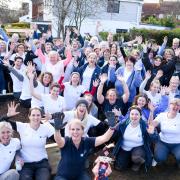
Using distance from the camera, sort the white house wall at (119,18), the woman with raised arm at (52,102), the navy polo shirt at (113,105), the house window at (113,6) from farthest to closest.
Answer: the house window at (113,6)
the white house wall at (119,18)
the navy polo shirt at (113,105)
the woman with raised arm at (52,102)

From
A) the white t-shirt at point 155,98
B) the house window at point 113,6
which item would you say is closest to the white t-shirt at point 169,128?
→ the white t-shirt at point 155,98

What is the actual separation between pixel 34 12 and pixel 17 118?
143ft

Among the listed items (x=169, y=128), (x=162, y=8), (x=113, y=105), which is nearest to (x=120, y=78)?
(x=113, y=105)

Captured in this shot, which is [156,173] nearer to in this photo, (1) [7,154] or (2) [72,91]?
(2) [72,91]

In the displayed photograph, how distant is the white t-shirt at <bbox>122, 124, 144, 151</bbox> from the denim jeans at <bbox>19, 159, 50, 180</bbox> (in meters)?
1.53

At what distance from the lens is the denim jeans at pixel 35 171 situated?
15.7 ft

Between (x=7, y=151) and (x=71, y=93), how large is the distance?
2554 millimetres

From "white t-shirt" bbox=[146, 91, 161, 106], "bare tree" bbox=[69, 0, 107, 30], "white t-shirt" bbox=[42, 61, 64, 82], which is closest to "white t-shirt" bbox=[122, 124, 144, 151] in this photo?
"white t-shirt" bbox=[146, 91, 161, 106]

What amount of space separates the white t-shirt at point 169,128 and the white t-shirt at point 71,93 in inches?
74.0

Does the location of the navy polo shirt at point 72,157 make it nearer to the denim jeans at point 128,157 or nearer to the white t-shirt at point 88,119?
the white t-shirt at point 88,119

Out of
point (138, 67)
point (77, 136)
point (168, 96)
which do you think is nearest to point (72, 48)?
point (138, 67)

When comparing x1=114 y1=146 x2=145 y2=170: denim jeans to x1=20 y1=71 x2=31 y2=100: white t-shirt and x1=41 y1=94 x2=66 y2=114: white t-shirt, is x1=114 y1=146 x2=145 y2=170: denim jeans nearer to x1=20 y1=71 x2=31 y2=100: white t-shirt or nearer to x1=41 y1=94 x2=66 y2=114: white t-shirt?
x1=41 y1=94 x2=66 y2=114: white t-shirt

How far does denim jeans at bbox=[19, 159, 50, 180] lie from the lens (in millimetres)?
4777

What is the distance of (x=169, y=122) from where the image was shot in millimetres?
5867
